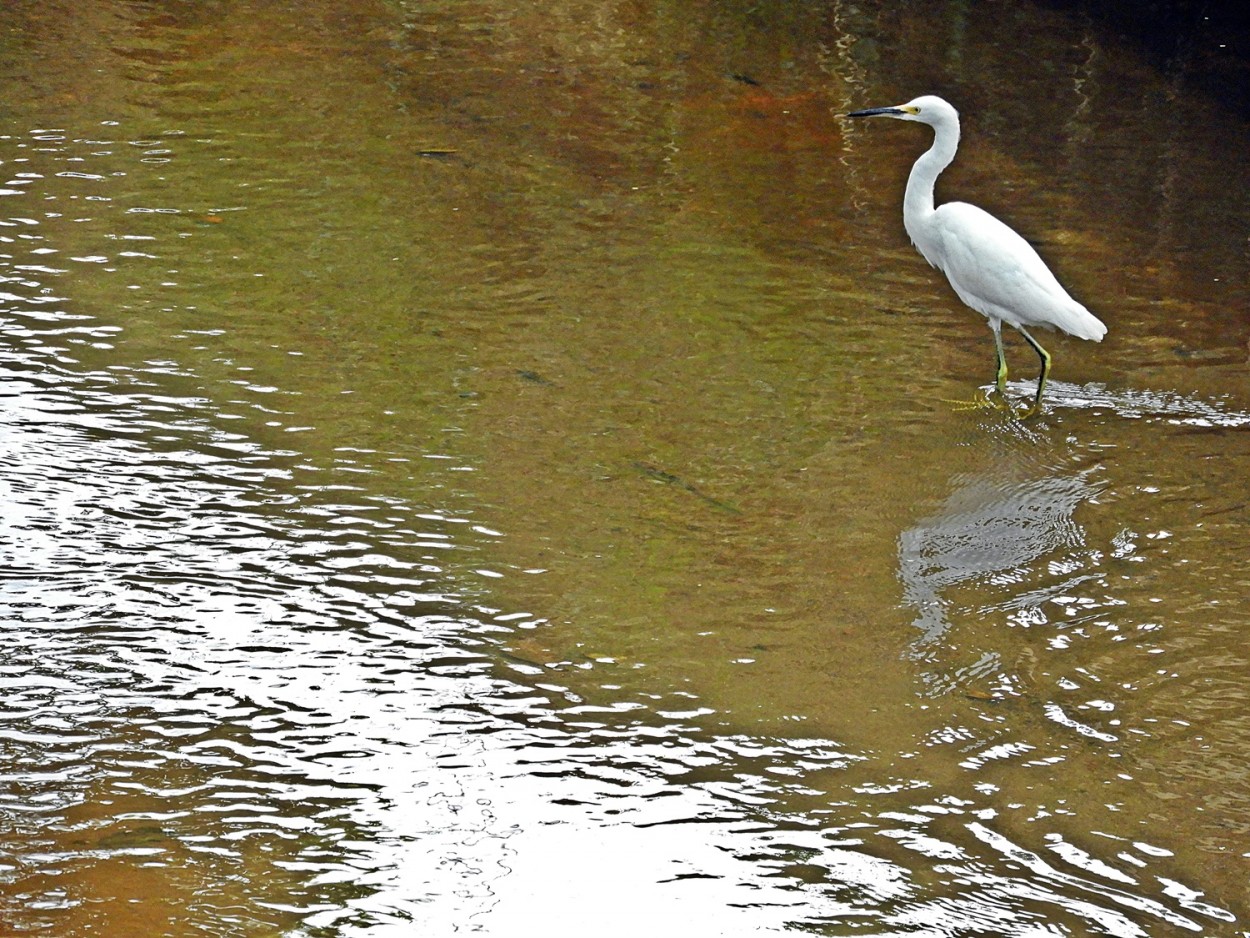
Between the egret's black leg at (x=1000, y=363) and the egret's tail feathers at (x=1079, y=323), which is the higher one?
the egret's tail feathers at (x=1079, y=323)

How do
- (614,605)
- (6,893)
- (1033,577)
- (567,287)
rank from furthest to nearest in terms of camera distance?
(567,287) → (1033,577) → (614,605) → (6,893)

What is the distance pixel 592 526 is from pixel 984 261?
2.09m

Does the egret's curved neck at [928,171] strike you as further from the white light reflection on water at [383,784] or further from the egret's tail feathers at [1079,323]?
the white light reflection on water at [383,784]

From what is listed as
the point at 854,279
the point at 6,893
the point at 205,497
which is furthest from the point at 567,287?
the point at 6,893

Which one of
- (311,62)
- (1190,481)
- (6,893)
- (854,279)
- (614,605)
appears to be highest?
(311,62)

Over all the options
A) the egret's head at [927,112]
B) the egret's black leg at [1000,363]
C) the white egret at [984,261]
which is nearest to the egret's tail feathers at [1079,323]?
the white egret at [984,261]

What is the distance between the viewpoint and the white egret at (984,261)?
5.63 m

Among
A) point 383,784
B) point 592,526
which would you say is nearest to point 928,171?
point 592,526

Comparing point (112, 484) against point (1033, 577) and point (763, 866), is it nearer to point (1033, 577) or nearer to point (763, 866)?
point (763, 866)

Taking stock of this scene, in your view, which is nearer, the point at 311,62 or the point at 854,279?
the point at 854,279

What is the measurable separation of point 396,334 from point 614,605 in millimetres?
2032

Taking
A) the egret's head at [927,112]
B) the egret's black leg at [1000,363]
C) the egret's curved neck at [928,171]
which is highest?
the egret's head at [927,112]

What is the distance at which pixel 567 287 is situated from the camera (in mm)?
6340

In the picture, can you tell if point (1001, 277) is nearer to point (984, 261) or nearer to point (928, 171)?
point (984, 261)
